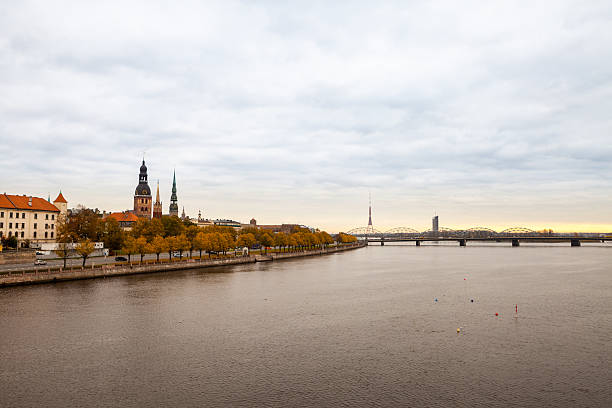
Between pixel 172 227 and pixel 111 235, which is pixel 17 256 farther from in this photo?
pixel 172 227

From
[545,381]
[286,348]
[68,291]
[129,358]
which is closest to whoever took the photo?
[545,381]

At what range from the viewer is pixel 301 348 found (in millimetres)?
31172

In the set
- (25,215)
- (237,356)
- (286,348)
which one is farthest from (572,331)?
(25,215)

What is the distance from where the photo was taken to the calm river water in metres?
23.1

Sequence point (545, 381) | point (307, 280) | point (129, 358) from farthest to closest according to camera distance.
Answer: point (307, 280)
point (129, 358)
point (545, 381)

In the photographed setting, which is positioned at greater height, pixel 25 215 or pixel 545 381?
A: pixel 25 215

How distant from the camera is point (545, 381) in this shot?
2505cm

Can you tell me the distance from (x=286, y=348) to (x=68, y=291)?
124ft

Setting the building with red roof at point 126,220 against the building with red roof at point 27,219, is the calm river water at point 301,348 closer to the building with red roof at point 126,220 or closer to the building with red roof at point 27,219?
the building with red roof at point 27,219

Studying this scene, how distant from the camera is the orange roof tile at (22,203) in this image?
352ft

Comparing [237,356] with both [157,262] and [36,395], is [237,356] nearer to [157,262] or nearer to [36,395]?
[36,395]

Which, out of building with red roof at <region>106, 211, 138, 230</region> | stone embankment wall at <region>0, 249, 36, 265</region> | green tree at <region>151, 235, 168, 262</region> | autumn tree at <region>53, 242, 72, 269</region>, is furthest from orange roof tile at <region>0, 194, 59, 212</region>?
building with red roof at <region>106, 211, 138, 230</region>

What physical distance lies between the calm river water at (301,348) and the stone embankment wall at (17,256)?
23889mm

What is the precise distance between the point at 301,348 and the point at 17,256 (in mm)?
68325
